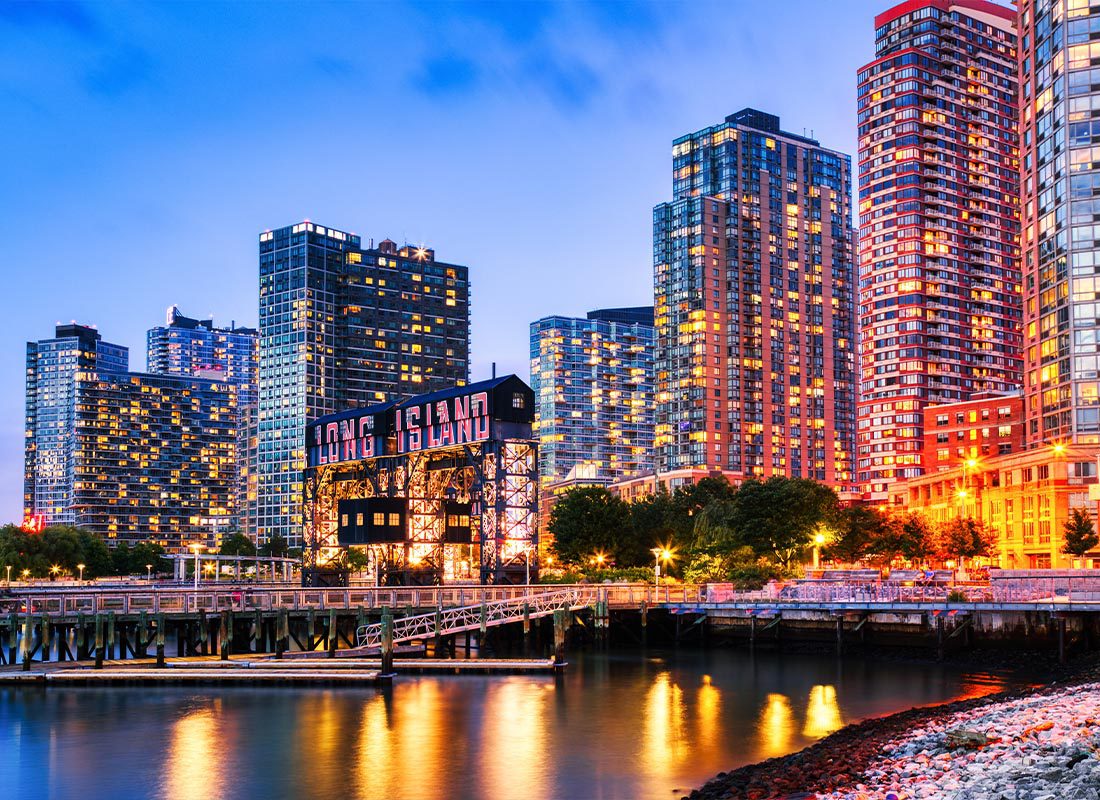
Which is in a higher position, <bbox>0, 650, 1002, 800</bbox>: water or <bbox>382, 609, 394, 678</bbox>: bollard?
<bbox>382, 609, 394, 678</bbox>: bollard

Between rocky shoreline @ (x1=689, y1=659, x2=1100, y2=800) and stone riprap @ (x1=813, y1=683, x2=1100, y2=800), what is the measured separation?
1.1 inches

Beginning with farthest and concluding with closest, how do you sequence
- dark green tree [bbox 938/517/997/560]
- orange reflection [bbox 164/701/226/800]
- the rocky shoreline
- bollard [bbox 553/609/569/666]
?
dark green tree [bbox 938/517/997/560] < bollard [bbox 553/609/569/666] < orange reflection [bbox 164/701/226/800] < the rocky shoreline

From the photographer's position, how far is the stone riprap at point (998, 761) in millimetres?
28125

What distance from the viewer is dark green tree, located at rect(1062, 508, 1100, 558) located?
114625mm

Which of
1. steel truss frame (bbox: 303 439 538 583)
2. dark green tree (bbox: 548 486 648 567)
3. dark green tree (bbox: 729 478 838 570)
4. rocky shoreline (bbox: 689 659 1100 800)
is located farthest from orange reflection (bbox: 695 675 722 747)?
dark green tree (bbox: 548 486 648 567)

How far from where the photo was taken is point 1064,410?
150625mm

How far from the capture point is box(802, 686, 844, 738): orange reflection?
5019cm

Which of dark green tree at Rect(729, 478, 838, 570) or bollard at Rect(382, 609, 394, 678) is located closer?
bollard at Rect(382, 609, 394, 678)

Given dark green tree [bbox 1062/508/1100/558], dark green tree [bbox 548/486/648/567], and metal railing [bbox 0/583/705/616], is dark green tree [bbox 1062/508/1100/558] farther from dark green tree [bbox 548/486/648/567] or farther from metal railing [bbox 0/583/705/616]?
metal railing [bbox 0/583/705/616]

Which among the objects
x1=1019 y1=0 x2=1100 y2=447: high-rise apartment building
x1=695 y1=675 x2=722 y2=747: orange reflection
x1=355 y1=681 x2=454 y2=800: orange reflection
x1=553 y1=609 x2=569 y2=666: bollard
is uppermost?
x1=1019 y1=0 x2=1100 y2=447: high-rise apartment building

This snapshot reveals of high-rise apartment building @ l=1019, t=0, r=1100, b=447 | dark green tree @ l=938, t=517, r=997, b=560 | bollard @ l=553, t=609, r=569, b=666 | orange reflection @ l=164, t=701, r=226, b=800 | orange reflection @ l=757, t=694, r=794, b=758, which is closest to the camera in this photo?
orange reflection @ l=164, t=701, r=226, b=800

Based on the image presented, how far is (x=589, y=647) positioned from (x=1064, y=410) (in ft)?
299

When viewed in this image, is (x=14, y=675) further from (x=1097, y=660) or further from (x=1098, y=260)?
(x=1098, y=260)

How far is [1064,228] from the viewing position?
15200 centimetres
